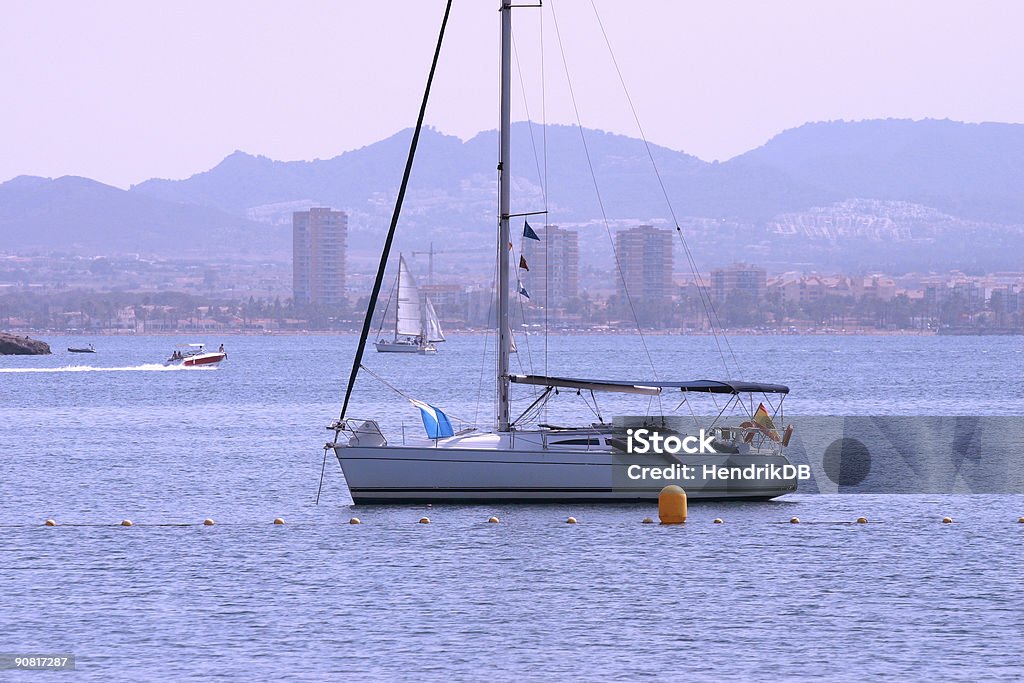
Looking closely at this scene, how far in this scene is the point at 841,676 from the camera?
26859mm

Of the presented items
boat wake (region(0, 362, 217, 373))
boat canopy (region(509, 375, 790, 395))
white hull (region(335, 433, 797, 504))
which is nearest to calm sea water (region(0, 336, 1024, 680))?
white hull (region(335, 433, 797, 504))

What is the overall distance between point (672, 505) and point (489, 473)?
4.94 m

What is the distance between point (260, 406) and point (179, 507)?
Result: 199ft

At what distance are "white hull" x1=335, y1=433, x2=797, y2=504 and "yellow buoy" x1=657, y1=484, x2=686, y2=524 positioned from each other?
5.43 ft

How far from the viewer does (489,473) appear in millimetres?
43781

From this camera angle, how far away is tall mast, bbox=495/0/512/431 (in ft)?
148

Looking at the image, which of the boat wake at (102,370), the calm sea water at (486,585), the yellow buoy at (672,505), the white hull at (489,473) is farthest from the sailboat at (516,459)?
the boat wake at (102,370)

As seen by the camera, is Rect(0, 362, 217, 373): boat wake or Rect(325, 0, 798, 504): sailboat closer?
Rect(325, 0, 798, 504): sailboat

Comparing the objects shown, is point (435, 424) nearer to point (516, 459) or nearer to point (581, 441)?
point (516, 459)

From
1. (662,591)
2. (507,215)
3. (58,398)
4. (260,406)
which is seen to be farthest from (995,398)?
(662,591)

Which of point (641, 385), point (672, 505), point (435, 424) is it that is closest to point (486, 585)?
point (672, 505)

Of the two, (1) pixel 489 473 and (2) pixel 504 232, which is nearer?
(1) pixel 489 473

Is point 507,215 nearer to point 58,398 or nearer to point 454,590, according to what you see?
point 454,590

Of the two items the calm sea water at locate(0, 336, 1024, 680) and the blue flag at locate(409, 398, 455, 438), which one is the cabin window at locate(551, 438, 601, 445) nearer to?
the calm sea water at locate(0, 336, 1024, 680)
